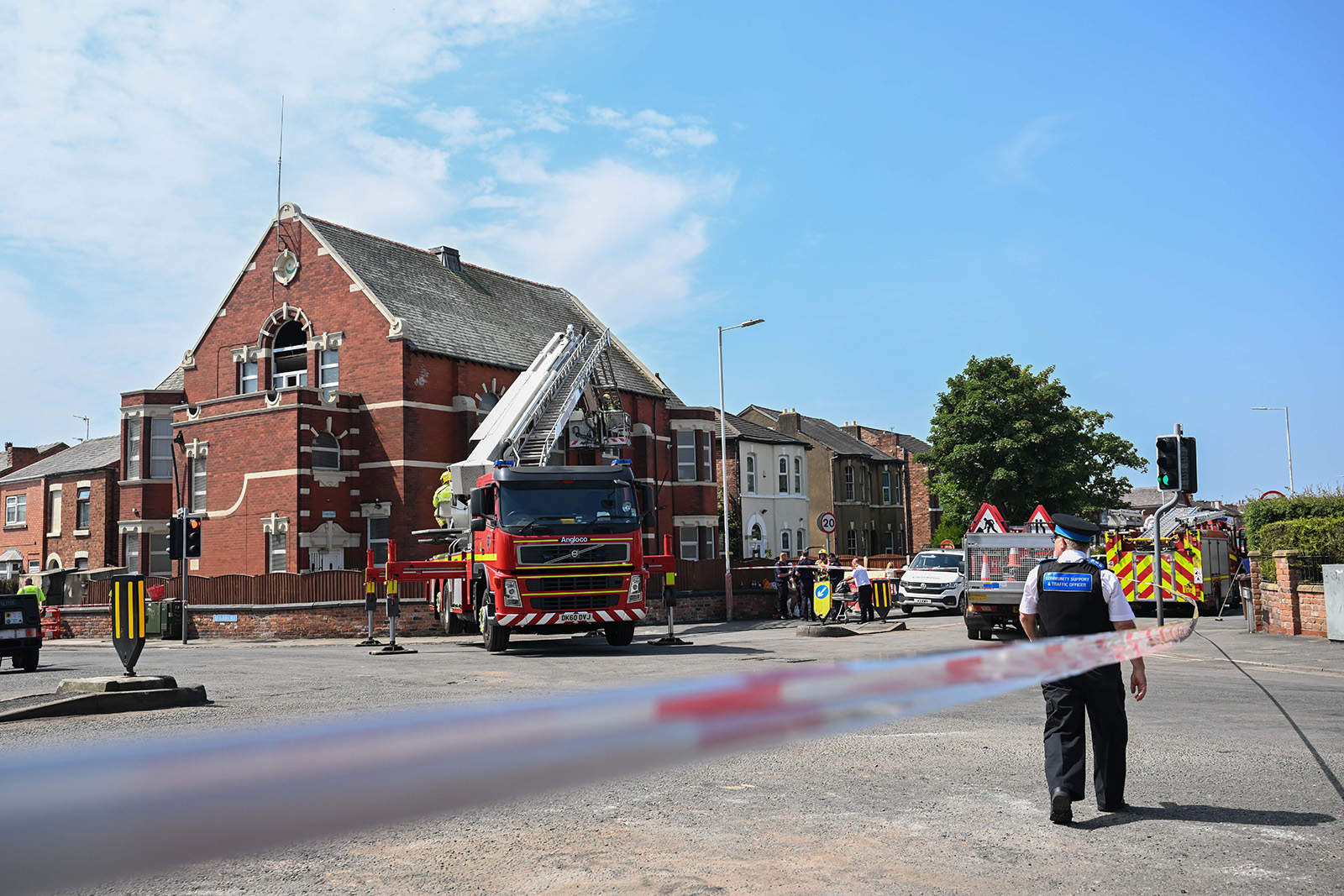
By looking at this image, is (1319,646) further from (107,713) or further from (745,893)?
(107,713)

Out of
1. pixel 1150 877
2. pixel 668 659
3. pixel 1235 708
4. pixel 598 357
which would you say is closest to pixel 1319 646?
pixel 1235 708

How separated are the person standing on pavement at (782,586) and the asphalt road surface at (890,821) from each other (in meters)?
18.7

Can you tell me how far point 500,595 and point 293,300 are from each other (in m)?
22.0

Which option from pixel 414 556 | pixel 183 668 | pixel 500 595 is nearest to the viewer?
pixel 183 668

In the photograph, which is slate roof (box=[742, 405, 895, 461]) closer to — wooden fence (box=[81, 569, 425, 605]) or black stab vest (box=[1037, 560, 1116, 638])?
wooden fence (box=[81, 569, 425, 605])

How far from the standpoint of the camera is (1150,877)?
4676mm

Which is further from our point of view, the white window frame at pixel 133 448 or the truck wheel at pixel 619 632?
the white window frame at pixel 133 448

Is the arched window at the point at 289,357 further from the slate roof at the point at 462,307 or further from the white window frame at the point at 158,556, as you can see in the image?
the white window frame at the point at 158,556

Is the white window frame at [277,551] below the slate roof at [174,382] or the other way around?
below

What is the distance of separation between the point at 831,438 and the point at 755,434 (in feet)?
31.5

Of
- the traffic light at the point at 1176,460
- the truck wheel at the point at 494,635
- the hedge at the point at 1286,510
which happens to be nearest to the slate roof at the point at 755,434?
the hedge at the point at 1286,510

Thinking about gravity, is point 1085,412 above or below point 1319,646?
above

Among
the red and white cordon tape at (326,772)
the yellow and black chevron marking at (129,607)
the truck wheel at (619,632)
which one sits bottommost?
the truck wheel at (619,632)

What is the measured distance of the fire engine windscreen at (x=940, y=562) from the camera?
30.0 m
